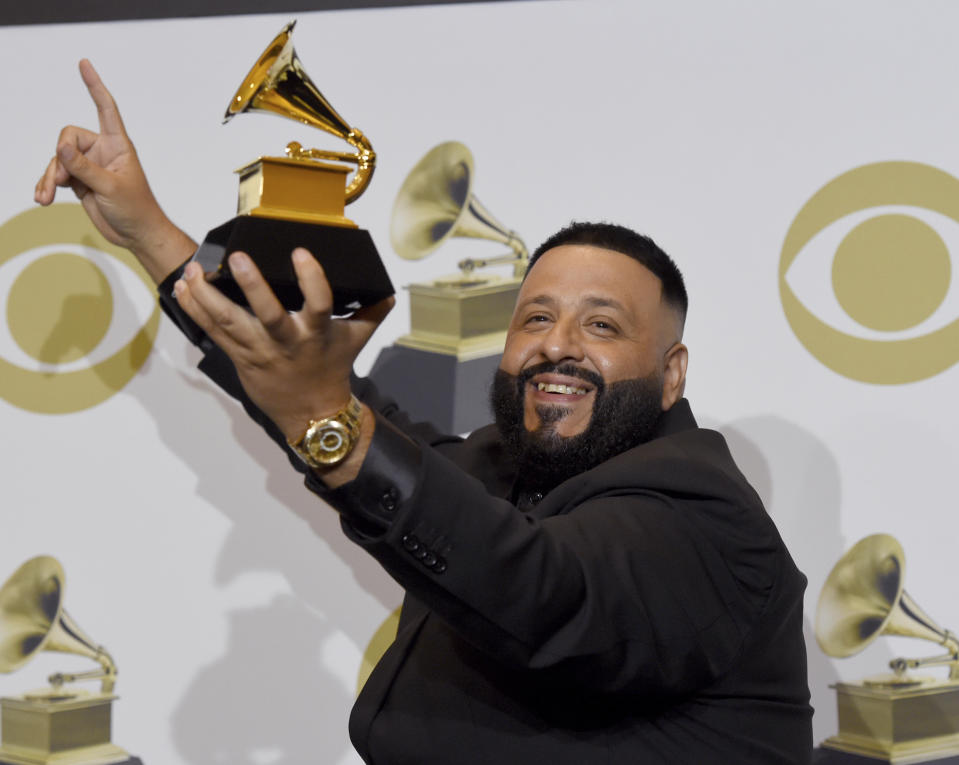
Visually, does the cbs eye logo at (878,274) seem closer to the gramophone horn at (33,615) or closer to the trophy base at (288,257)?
the trophy base at (288,257)

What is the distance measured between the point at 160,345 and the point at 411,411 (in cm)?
58

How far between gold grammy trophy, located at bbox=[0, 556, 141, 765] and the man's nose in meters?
1.30

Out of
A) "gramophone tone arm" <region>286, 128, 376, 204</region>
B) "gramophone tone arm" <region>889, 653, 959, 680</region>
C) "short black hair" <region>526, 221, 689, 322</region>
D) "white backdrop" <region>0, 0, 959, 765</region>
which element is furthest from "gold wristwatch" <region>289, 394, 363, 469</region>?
"gramophone tone arm" <region>889, 653, 959, 680</region>

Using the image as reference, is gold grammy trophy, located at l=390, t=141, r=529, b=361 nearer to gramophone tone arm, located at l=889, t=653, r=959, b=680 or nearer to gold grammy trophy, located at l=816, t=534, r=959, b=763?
gold grammy trophy, located at l=816, t=534, r=959, b=763

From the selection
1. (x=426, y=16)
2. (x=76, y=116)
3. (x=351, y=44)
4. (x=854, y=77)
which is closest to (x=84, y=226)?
(x=76, y=116)

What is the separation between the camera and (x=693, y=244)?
2260mm

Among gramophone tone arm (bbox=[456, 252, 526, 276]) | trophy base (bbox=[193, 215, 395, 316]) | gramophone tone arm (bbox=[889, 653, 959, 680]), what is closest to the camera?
trophy base (bbox=[193, 215, 395, 316])

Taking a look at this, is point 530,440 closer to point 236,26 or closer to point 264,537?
point 264,537

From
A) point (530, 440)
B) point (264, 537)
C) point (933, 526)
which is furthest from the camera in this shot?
point (264, 537)

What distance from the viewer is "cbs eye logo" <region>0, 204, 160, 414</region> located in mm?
2463

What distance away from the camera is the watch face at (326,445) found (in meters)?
1.04

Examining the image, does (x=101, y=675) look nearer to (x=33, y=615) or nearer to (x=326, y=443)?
(x=33, y=615)

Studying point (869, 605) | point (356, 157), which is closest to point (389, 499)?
point (356, 157)

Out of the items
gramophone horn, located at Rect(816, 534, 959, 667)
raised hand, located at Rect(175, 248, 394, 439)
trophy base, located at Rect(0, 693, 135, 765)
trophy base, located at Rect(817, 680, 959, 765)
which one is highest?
raised hand, located at Rect(175, 248, 394, 439)
